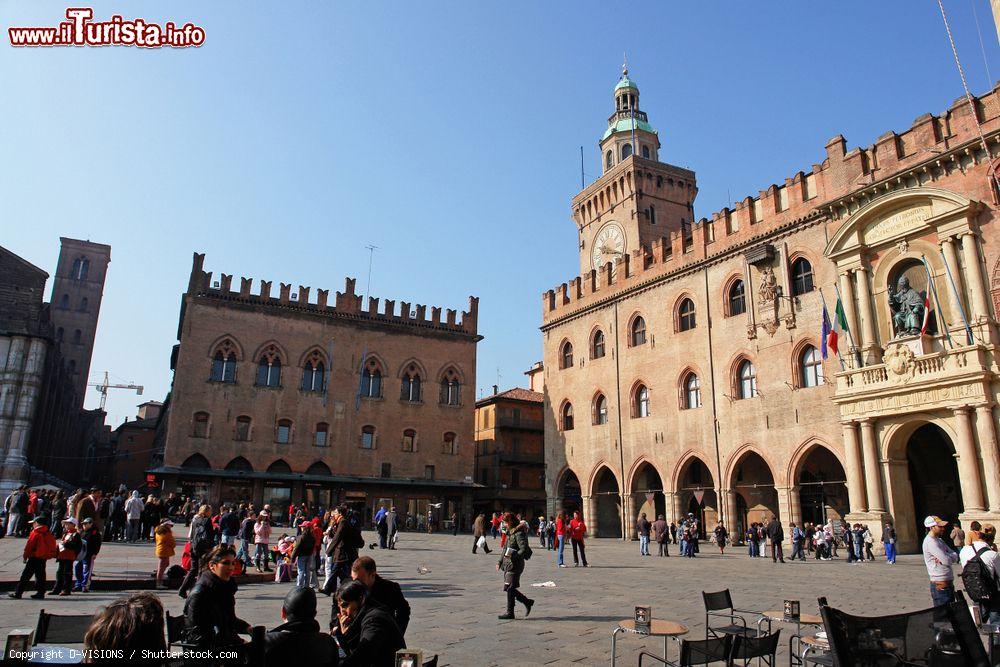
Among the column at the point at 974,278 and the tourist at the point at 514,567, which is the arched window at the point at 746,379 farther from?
the tourist at the point at 514,567

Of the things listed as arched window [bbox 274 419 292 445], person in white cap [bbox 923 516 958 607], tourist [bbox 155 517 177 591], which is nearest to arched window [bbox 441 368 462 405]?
arched window [bbox 274 419 292 445]

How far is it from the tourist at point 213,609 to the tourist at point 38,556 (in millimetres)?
6115

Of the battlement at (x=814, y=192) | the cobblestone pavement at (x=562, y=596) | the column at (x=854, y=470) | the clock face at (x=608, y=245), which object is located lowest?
the cobblestone pavement at (x=562, y=596)

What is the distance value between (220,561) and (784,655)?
5607 mm

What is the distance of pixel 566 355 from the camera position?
3494cm

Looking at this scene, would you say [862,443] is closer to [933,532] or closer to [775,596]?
[775,596]

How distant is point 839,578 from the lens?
47.5ft

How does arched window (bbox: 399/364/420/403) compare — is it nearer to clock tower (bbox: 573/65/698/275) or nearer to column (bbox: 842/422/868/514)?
clock tower (bbox: 573/65/698/275)

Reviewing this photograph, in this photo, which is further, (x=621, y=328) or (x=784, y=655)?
(x=621, y=328)

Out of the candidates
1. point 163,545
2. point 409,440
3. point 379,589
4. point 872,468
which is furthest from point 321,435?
point 379,589

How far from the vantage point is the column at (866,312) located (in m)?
21.1

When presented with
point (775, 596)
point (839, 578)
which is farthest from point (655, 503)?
point (775, 596)

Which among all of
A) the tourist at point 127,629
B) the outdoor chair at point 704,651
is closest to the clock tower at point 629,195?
the outdoor chair at point 704,651

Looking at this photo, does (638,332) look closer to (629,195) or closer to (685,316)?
(685,316)
